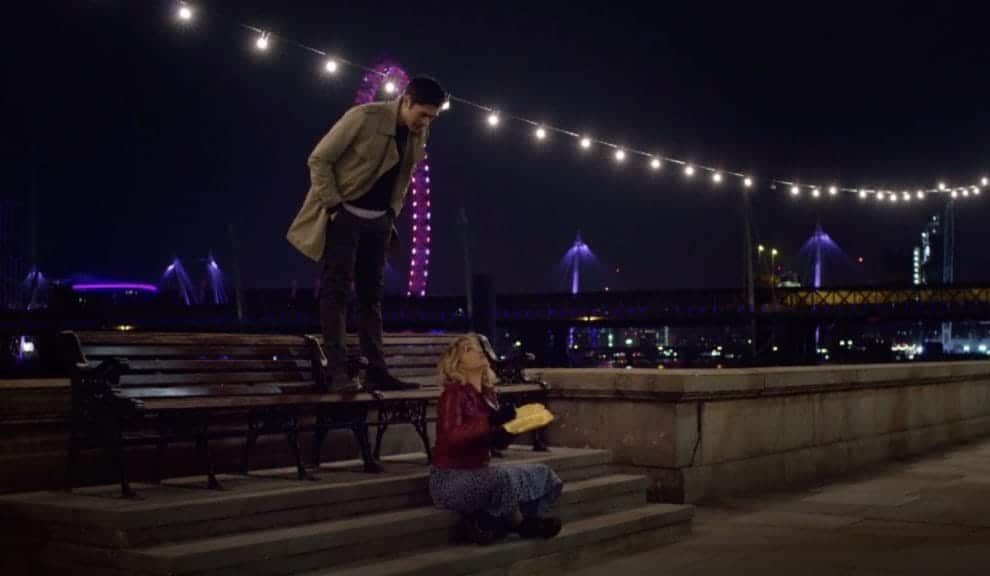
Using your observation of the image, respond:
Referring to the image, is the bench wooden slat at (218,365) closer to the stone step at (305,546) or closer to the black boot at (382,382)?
the black boot at (382,382)

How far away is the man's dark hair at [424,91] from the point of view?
296 inches

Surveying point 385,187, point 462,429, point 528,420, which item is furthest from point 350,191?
point 528,420

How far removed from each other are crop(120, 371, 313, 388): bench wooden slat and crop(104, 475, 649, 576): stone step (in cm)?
143

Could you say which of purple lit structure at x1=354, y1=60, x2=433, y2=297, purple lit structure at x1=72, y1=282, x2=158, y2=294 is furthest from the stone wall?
purple lit structure at x1=72, y1=282, x2=158, y2=294

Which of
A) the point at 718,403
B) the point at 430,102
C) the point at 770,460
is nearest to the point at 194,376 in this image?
the point at 430,102

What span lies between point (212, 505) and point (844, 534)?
4533 millimetres

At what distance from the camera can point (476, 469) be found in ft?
22.0

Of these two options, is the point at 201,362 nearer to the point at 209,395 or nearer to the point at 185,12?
the point at 209,395

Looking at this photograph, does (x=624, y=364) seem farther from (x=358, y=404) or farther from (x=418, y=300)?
(x=358, y=404)

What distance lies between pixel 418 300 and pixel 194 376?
9238cm

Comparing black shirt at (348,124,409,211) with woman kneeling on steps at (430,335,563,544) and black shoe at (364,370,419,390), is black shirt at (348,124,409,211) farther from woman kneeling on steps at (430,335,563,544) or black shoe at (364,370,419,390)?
woman kneeling on steps at (430,335,563,544)

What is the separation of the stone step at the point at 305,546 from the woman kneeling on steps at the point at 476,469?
0.19 m

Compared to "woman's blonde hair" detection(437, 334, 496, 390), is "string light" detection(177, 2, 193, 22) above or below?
above

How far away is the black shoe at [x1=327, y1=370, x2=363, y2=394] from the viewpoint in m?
7.45
